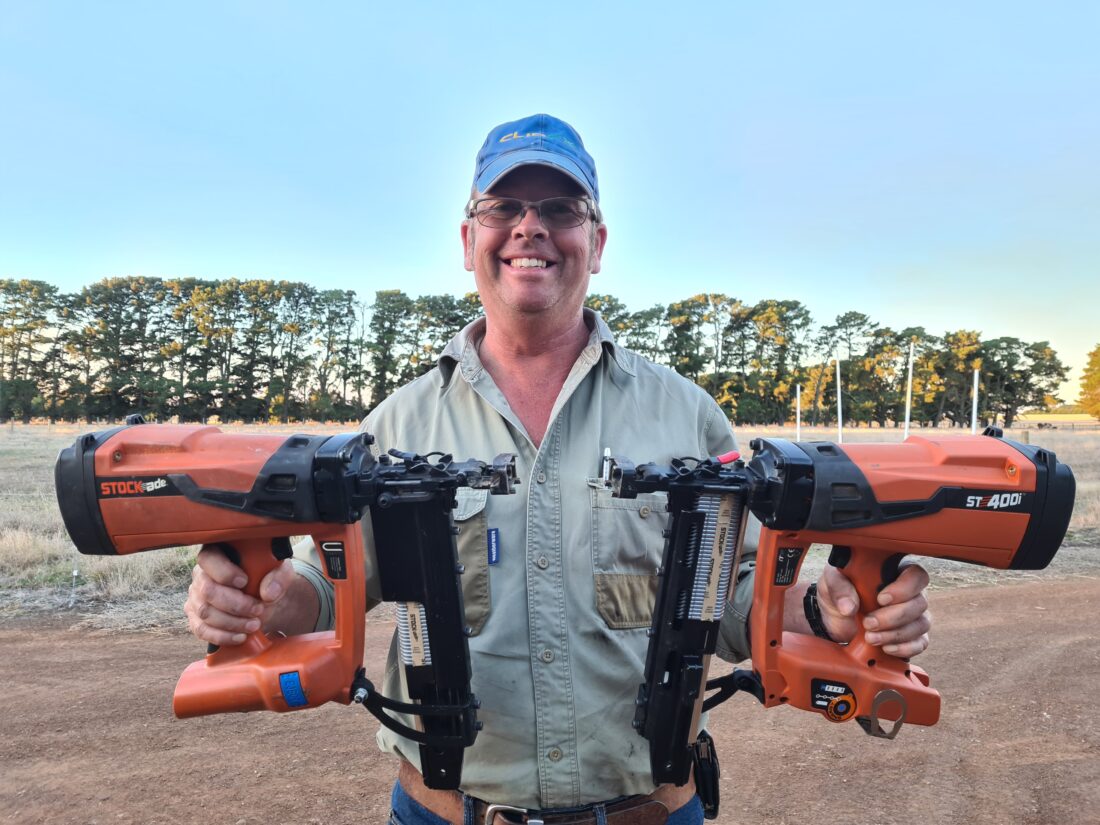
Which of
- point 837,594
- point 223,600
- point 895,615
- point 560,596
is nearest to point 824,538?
point 837,594

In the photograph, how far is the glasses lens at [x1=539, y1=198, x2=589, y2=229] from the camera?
260cm

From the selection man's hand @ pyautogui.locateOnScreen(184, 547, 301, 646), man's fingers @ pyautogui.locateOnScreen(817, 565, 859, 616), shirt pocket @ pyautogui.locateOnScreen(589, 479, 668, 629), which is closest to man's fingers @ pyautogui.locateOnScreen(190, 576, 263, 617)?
man's hand @ pyautogui.locateOnScreen(184, 547, 301, 646)

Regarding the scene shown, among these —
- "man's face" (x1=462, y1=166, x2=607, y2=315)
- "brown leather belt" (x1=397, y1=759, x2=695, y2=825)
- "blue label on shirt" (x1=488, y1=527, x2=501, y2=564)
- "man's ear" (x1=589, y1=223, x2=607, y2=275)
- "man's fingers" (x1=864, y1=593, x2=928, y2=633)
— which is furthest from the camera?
"man's ear" (x1=589, y1=223, x2=607, y2=275)

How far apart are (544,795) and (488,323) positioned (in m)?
1.70

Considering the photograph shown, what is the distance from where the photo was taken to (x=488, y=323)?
2748 mm

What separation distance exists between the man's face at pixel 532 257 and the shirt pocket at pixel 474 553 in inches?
28.6

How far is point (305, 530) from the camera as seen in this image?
197cm

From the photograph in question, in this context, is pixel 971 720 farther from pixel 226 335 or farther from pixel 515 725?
pixel 226 335

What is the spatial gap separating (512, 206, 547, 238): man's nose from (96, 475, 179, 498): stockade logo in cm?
143

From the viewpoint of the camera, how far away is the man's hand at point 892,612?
2.06 meters

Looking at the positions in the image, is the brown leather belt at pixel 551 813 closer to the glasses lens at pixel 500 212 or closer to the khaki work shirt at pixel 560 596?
the khaki work shirt at pixel 560 596

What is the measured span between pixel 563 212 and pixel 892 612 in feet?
5.83

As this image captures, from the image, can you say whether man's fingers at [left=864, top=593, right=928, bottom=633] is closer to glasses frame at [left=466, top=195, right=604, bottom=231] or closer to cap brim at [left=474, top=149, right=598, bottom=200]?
glasses frame at [left=466, top=195, right=604, bottom=231]

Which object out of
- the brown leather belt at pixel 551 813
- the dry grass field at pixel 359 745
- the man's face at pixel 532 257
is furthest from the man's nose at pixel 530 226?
the dry grass field at pixel 359 745
